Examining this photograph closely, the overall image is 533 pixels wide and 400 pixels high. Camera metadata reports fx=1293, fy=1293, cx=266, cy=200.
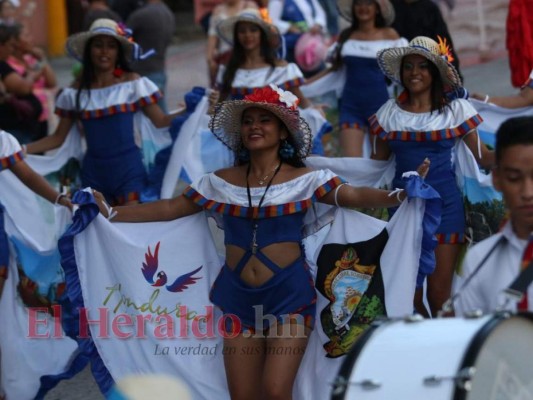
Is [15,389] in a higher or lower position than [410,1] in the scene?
lower

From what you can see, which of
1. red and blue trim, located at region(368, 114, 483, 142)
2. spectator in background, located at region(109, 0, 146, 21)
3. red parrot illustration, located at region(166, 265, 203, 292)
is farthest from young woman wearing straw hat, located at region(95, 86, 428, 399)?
spectator in background, located at region(109, 0, 146, 21)

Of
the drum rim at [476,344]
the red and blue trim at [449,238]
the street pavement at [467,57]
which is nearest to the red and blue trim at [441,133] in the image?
the red and blue trim at [449,238]

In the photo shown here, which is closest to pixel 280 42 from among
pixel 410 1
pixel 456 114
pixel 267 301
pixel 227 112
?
pixel 410 1

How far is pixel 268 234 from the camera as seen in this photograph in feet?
19.6

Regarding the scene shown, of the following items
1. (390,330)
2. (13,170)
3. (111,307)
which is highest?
(390,330)

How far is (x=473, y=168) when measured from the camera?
23.9ft

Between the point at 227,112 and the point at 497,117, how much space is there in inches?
99.3

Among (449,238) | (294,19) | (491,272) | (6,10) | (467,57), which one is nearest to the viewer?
(491,272)

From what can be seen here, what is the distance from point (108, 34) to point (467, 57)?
9.55 meters

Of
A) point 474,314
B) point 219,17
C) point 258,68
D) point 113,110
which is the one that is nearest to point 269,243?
point 474,314

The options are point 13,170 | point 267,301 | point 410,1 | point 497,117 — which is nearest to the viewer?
point 267,301

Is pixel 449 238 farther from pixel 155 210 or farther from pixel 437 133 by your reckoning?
pixel 155 210

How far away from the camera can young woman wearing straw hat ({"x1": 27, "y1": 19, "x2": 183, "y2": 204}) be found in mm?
A: 8484

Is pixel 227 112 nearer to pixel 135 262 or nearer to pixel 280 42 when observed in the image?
pixel 135 262
